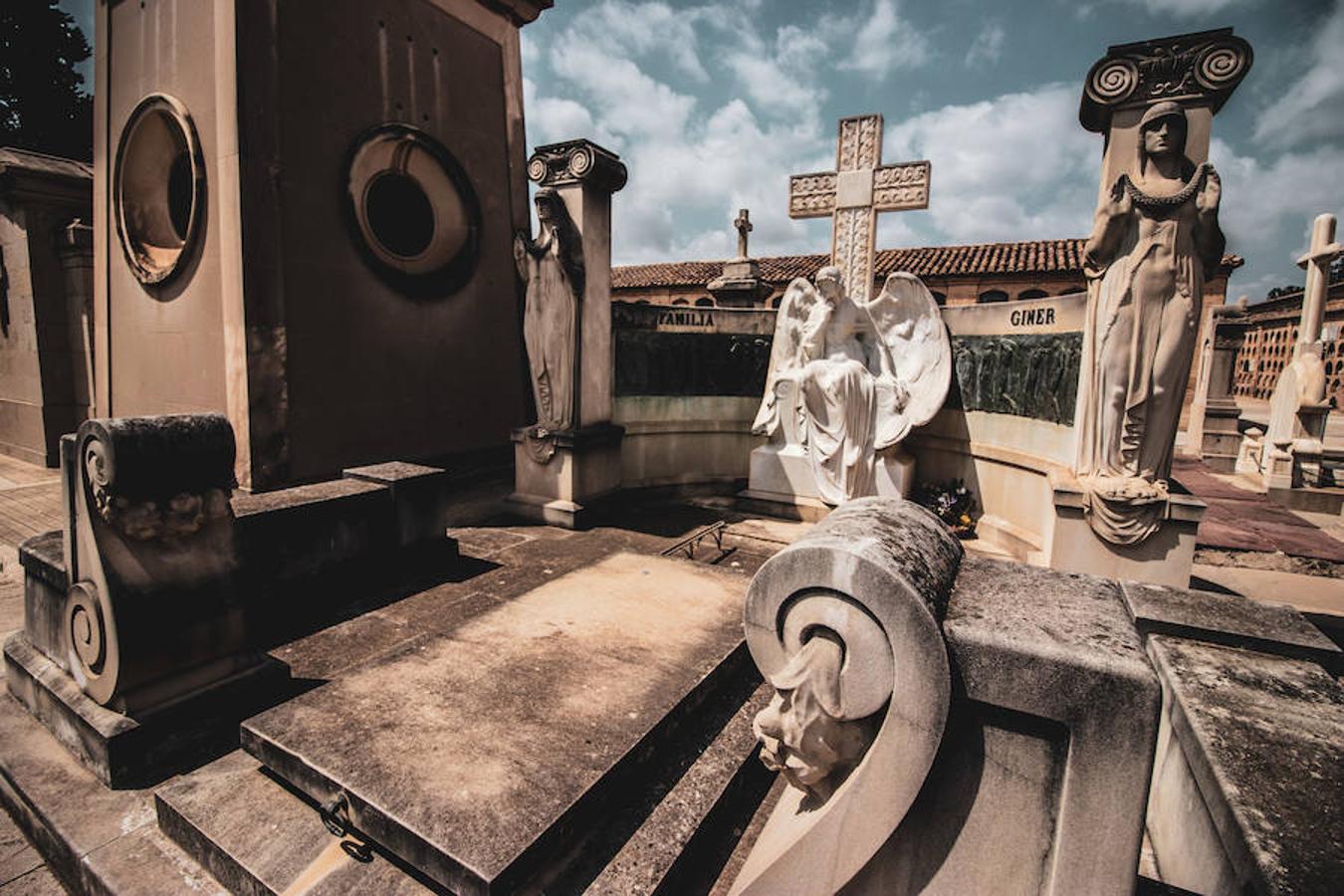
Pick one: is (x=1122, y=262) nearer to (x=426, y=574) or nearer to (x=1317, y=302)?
(x=426, y=574)

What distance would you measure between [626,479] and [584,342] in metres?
1.80

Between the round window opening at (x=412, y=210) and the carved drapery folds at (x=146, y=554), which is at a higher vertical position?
the round window opening at (x=412, y=210)

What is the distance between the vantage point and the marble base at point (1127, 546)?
381 centimetres

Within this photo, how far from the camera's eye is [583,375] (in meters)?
5.68

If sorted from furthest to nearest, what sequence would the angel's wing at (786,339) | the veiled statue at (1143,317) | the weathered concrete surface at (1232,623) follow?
the angel's wing at (786,339) < the veiled statue at (1143,317) < the weathered concrete surface at (1232,623)

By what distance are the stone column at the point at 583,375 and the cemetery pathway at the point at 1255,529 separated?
17.8 feet

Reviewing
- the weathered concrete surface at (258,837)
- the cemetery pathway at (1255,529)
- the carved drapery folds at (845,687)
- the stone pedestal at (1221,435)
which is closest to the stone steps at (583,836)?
the weathered concrete surface at (258,837)

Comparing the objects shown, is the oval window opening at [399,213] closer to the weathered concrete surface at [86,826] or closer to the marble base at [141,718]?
the marble base at [141,718]

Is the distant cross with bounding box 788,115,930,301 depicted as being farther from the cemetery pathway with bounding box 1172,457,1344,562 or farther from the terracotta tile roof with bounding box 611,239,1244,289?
the terracotta tile roof with bounding box 611,239,1244,289

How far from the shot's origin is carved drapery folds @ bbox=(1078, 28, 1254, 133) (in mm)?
3564

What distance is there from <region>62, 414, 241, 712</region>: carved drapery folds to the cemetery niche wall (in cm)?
369

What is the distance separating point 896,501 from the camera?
2.08 m

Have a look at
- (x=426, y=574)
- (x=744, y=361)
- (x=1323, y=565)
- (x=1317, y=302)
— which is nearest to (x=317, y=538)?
(x=426, y=574)

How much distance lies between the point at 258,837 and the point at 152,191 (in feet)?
26.9
